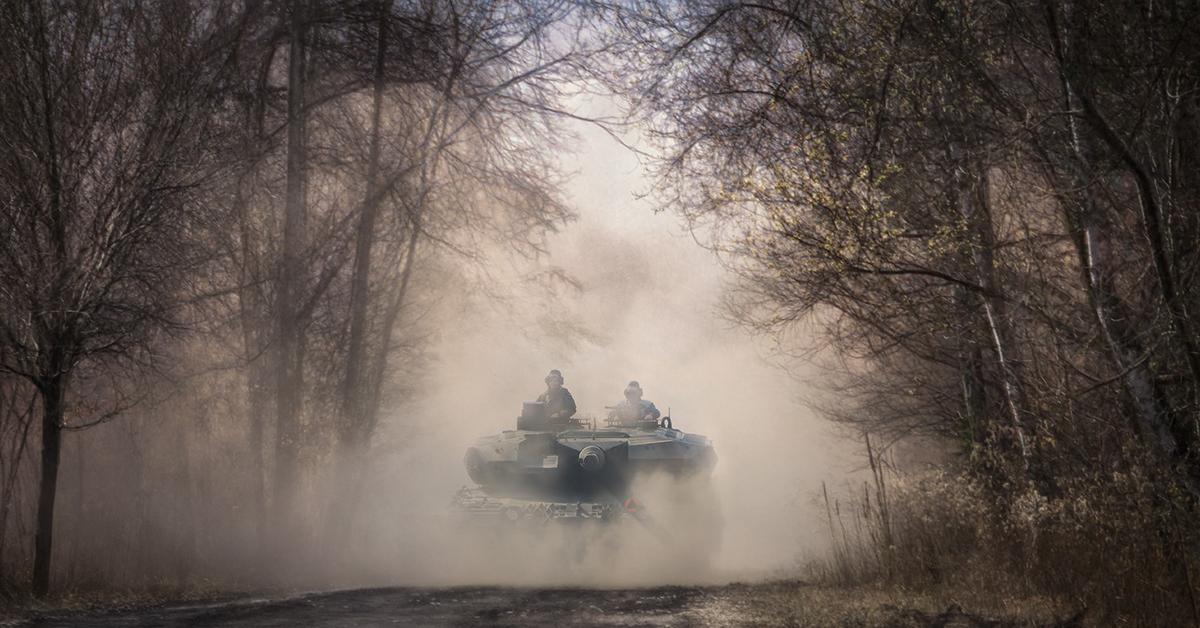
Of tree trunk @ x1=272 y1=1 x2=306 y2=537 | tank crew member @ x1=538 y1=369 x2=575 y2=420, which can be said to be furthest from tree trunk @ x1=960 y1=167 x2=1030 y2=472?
tree trunk @ x1=272 y1=1 x2=306 y2=537

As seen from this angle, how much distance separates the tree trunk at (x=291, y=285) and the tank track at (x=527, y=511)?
2426 millimetres

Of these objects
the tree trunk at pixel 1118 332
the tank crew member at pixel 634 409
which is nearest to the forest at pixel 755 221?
the tree trunk at pixel 1118 332

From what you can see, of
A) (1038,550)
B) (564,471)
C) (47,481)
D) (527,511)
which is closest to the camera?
(1038,550)

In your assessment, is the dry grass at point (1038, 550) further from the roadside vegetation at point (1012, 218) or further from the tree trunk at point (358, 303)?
the tree trunk at point (358, 303)

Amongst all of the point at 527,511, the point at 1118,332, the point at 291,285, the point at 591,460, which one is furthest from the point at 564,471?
the point at 1118,332

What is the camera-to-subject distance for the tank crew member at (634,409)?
19.2m

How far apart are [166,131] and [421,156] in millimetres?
6342

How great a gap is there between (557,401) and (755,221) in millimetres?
7980

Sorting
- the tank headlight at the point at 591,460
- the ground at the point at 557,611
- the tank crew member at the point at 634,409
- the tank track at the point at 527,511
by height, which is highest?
the tank crew member at the point at 634,409

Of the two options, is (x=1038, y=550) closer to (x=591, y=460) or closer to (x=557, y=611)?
(x=557, y=611)

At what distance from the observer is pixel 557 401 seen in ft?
60.9

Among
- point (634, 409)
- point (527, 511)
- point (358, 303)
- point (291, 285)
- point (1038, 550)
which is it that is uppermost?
point (291, 285)

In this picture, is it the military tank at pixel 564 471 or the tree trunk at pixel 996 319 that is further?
the military tank at pixel 564 471

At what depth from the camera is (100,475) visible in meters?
19.5
